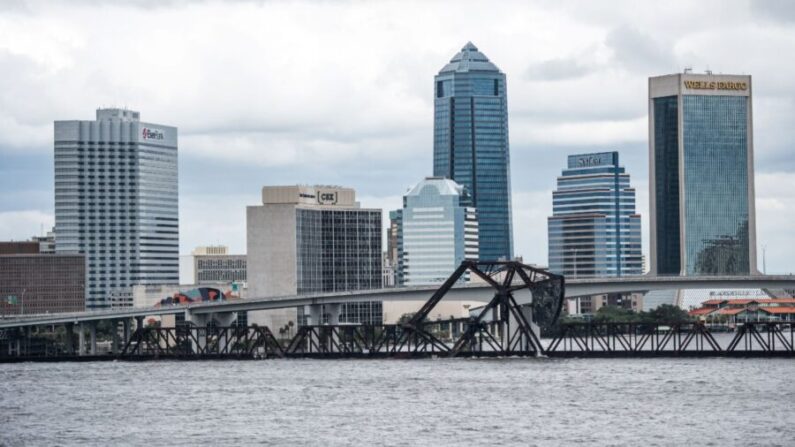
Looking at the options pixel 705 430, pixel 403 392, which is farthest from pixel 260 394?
pixel 705 430

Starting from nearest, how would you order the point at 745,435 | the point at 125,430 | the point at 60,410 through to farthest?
the point at 745,435 → the point at 125,430 → the point at 60,410

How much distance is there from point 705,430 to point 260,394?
53.7 metres

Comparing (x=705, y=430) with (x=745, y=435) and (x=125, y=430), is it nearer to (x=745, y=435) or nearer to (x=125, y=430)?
(x=745, y=435)

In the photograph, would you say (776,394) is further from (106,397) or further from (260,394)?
(106,397)

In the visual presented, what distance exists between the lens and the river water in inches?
5290

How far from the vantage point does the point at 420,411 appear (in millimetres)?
155000

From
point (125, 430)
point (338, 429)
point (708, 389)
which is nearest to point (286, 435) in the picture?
point (338, 429)

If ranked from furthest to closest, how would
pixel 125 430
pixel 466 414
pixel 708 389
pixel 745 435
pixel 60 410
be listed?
pixel 708 389
pixel 60 410
pixel 466 414
pixel 125 430
pixel 745 435

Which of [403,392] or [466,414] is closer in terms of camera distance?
[466,414]

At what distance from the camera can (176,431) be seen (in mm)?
141250

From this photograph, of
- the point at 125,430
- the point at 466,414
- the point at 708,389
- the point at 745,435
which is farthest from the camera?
the point at 708,389

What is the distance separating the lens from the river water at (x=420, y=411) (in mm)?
134375

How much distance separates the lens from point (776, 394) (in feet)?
547

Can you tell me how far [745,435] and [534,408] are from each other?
1072 inches
